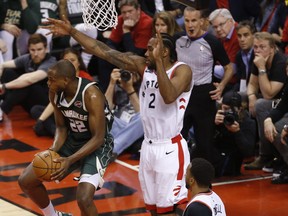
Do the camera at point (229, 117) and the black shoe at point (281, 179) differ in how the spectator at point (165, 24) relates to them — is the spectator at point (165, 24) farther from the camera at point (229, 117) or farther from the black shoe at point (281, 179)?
the black shoe at point (281, 179)

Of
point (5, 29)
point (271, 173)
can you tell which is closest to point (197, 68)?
point (271, 173)

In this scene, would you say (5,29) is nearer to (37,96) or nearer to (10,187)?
(37,96)

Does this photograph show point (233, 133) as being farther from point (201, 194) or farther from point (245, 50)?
point (201, 194)

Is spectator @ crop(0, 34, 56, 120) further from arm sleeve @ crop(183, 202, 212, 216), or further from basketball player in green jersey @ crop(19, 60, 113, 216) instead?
arm sleeve @ crop(183, 202, 212, 216)

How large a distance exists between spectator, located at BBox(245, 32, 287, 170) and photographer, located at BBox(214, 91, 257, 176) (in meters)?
0.16

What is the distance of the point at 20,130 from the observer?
10961 millimetres

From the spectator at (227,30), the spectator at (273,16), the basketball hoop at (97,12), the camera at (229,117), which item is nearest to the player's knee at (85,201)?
the basketball hoop at (97,12)

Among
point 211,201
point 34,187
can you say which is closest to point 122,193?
point 34,187

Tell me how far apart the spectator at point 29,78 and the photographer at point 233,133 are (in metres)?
3.04

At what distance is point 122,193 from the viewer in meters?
8.53

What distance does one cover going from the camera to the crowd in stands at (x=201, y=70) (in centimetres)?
855

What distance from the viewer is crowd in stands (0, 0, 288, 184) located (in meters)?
8.55

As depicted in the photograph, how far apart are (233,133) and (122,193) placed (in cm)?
141

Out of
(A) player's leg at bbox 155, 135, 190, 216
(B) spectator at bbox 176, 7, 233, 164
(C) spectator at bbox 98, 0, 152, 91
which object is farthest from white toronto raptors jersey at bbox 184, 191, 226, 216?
(C) spectator at bbox 98, 0, 152, 91
